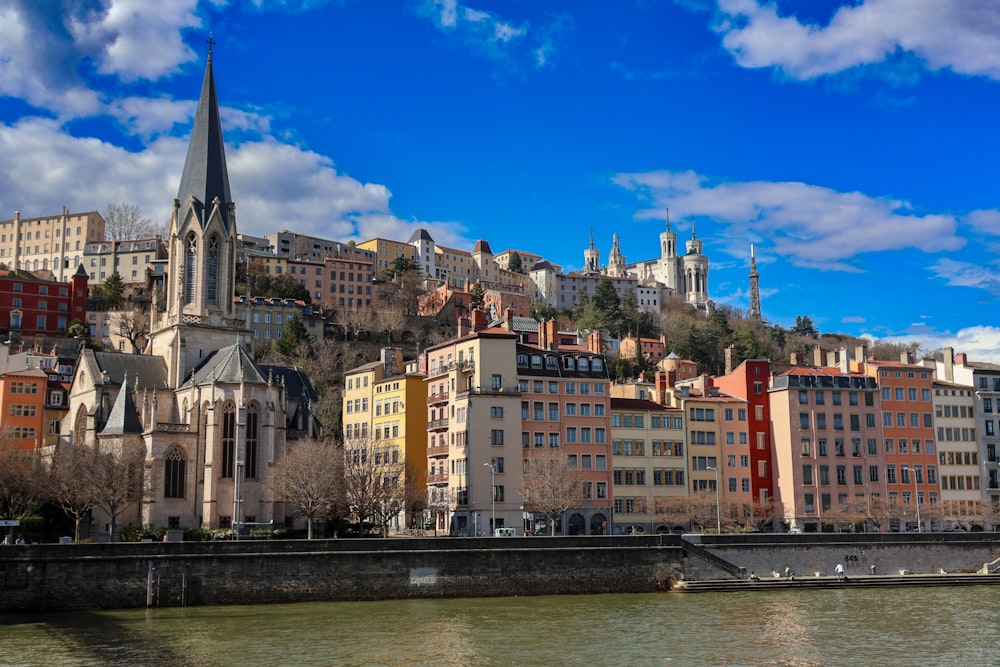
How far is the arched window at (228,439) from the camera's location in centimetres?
6862

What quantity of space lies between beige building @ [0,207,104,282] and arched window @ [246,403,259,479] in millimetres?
96614

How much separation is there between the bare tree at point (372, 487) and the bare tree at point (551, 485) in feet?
28.1

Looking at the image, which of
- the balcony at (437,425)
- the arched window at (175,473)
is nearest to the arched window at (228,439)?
the arched window at (175,473)

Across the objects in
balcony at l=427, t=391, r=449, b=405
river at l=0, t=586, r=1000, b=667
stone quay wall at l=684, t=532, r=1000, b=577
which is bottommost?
river at l=0, t=586, r=1000, b=667

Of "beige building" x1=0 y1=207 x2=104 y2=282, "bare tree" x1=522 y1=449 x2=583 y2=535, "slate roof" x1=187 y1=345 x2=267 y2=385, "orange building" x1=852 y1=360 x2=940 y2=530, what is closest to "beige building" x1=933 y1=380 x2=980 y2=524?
"orange building" x1=852 y1=360 x2=940 y2=530

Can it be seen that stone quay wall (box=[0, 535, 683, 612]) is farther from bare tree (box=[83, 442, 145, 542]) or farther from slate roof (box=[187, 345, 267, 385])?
slate roof (box=[187, 345, 267, 385])

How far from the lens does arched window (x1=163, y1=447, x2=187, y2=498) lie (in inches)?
2670

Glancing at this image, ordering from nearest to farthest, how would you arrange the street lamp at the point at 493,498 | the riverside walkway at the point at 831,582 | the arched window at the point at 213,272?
1. the riverside walkway at the point at 831,582
2. the street lamp at the point at 493,498
3. the arched window at the point at 213,272

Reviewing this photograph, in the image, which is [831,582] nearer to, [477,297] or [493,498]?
[493,498]

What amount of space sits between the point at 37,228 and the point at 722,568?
438 ft

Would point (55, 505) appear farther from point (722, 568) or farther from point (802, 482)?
point (802, 482)

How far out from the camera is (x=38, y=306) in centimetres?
12188

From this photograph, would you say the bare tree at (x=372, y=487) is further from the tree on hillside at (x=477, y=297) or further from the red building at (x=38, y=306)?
the tree on hillside at (x=477, y=297)

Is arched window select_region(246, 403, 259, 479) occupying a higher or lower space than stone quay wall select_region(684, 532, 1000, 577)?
higher
